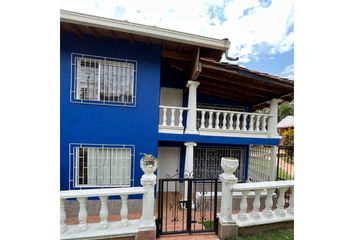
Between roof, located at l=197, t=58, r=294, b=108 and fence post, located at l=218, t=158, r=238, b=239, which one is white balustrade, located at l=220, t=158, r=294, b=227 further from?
roof, located at l=197, t=58, r=294, b=108

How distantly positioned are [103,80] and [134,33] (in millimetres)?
1886

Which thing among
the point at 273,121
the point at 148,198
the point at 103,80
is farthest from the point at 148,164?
the point at 273,121

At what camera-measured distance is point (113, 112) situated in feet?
18.6

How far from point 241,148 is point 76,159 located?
7.21 meters

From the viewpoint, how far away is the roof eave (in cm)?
454

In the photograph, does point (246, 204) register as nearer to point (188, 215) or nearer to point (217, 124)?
point (188, 215)

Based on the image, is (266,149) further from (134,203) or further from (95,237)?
(95,237)

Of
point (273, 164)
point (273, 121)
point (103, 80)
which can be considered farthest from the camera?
point (273, 164)

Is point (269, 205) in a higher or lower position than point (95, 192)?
lower

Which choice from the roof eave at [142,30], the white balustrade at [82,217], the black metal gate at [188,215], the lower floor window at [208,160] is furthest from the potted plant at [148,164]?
the lower floor window at [208,160]

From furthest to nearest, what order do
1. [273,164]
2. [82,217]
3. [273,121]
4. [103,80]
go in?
[273,164], [273,121], [103,80], [82,217]

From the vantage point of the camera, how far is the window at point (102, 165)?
5.58m

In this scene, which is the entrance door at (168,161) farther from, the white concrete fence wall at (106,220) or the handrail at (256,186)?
the handrail at (256,186)
